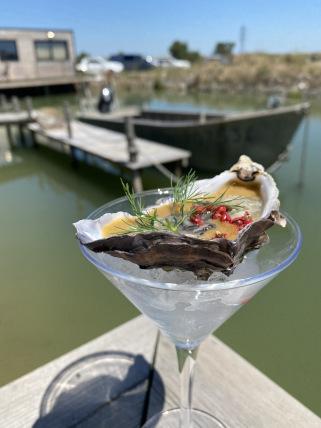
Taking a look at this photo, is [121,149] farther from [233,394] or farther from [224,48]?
[224,48]

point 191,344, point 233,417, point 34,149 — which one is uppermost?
point 191,344

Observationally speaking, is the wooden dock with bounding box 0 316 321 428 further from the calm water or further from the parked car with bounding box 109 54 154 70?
the parked car with bounding box 109 54 154 70

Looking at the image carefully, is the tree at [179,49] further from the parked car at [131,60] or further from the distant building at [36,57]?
the distant building at [36,57]

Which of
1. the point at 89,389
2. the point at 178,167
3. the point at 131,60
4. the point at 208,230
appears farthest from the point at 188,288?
the point at 131,60

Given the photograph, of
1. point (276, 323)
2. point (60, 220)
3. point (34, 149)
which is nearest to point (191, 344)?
point (276, 323)

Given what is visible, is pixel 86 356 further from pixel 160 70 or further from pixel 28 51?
pixel 160 70

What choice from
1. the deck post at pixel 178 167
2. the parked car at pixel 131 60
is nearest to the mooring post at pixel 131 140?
the deck post at pixel 178 167
